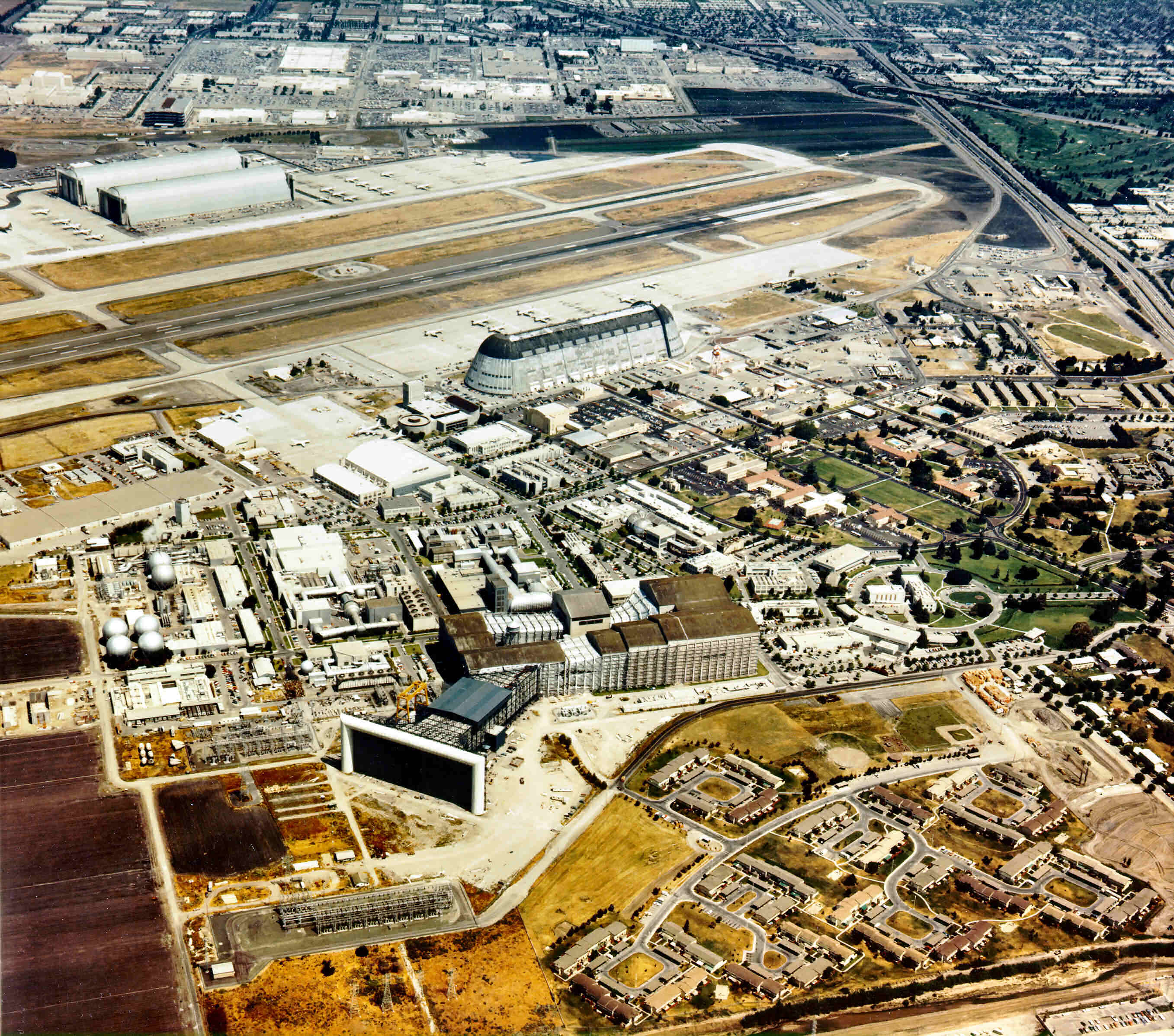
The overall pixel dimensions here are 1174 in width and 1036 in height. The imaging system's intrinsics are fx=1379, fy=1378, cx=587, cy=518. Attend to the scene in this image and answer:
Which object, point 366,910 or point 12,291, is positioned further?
point 12,291

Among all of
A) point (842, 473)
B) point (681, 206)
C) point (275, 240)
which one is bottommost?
point (842, 473)

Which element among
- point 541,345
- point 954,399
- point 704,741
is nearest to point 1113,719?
point 704,741

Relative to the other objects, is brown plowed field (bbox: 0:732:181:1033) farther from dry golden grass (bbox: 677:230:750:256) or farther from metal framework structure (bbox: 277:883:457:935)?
dry golden grass (bbox: 677:230:750:256)

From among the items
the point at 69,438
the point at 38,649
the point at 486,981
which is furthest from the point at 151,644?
the point at 69,438

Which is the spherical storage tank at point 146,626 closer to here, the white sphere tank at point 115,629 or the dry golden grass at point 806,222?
the white sphere tank at point 115,629

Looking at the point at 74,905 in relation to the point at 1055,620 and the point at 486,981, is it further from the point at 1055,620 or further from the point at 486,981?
the point at 1055,620

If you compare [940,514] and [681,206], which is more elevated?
[681,206]

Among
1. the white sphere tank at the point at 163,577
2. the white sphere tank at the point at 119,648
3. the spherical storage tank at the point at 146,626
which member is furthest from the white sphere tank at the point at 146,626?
the white sphere tank at the point at 163,577
